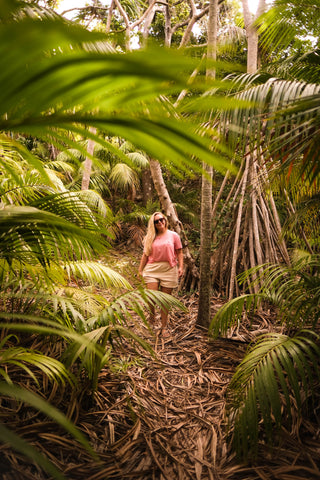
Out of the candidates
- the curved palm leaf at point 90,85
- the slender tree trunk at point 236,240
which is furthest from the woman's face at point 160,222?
the curved palm leaf at point 90,85

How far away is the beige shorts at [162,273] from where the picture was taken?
282cm

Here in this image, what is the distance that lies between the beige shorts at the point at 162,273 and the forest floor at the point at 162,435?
85 centimetres

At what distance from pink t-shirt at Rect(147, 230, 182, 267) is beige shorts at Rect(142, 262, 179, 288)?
5 cm

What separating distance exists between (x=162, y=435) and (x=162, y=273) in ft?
5.16

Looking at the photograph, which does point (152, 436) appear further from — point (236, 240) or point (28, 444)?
point (236, 240)

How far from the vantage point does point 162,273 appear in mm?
2836

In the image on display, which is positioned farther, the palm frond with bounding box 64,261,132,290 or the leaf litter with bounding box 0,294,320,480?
the palm frond with bounding box 64,261,132,290

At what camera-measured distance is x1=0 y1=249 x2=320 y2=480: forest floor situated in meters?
1.10

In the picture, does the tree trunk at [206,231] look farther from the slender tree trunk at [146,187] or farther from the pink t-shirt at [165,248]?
the slender tree trunk at [146,187]

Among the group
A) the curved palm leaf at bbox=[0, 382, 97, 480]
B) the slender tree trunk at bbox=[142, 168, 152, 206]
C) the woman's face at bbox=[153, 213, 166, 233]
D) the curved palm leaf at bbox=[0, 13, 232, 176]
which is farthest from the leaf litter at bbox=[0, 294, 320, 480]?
the slender tree trunk at bbox=[142, 168, 152, 206]

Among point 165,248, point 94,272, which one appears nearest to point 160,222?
point 165,248

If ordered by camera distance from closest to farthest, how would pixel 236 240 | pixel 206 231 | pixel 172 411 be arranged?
pixel 172 411
pixel 206 231
pixel 236 240

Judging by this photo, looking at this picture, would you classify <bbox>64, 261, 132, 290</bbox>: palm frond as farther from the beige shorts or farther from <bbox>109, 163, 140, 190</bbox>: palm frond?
<bbox>109, 163, 140, 190</bbox>: palm frond

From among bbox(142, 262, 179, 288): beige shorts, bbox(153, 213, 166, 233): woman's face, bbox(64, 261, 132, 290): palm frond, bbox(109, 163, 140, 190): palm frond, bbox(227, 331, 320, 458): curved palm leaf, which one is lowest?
bbox(142, 262, 179, 288): beige shorts
